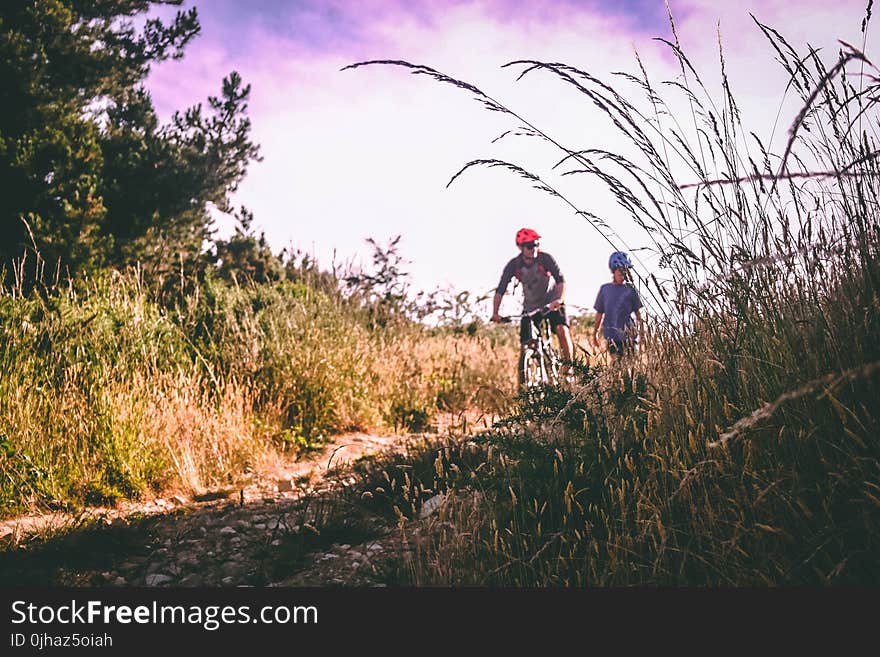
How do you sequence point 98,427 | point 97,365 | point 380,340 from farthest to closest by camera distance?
1. point 380,340
2. point 97,365
3. point 98,427

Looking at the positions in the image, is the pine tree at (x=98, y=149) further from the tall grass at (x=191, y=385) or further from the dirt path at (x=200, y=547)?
the dirt path at (x=200, y=547)

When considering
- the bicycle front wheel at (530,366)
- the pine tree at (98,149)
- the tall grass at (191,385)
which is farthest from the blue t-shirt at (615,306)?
the pine tree at (98,149)

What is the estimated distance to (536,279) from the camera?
26.2 ft

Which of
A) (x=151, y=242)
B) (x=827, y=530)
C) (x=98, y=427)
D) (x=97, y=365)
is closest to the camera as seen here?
(x=827, y=530)

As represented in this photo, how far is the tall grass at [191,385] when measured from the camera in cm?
461

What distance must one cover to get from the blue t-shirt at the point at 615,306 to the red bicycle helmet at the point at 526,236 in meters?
1.12

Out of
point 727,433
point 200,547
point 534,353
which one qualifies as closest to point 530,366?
point 534,353

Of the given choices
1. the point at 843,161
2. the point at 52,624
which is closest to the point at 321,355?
the point at 52,624

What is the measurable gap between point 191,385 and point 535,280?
4.37m

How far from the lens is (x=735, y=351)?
2.10 m

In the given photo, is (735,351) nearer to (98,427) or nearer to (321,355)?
(98,427)

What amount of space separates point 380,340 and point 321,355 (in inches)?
82.3

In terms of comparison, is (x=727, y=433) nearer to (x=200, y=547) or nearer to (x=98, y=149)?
(x=200, y=547)

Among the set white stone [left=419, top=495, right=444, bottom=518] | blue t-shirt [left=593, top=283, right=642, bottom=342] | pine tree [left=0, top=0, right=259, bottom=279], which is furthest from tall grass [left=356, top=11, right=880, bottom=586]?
pine tree [left=0, top=0, right=259, bottom=279]
